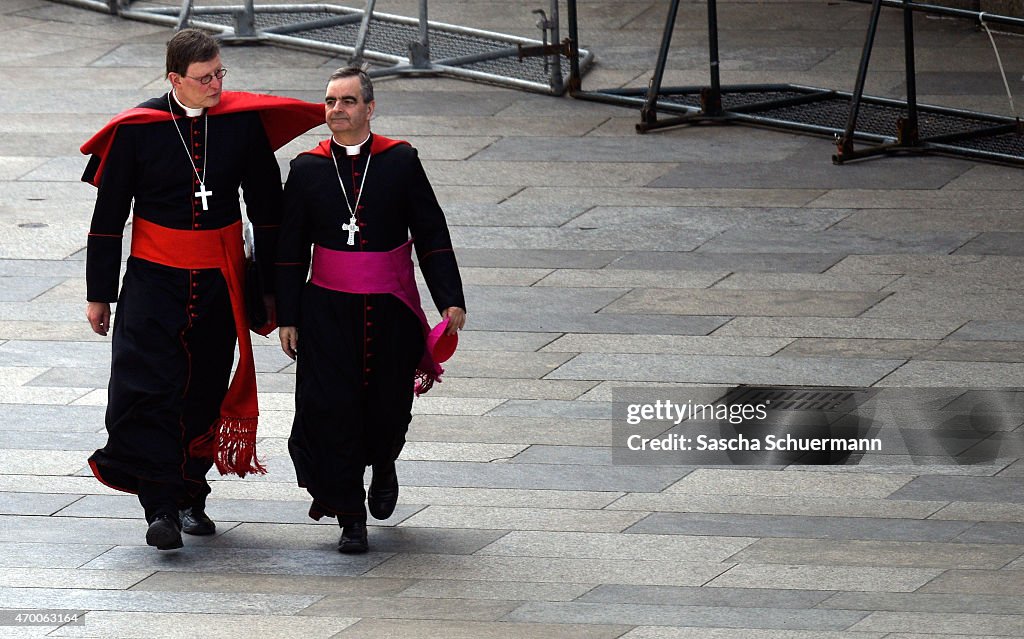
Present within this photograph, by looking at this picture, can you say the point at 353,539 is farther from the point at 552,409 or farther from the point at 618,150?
the point at 618,150

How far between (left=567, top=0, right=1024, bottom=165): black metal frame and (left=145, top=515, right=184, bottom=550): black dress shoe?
5.84 meters

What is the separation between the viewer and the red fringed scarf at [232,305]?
630 centimetres

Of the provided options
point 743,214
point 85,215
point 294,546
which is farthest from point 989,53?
point 294,546

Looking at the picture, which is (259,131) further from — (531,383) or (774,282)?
(774,282)

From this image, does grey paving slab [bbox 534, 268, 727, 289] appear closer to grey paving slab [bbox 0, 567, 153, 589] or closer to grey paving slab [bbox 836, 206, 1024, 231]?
grey paving slab [bbox 836, 206, 1024, 231]

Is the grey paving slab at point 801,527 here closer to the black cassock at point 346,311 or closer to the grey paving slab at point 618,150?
the black cassock at point 346,311

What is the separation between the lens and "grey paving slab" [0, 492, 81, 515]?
6.66 m

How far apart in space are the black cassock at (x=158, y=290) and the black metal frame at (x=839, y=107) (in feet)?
18.1

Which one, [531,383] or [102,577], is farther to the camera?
[531,383]

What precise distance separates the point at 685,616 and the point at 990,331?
10.6 feet

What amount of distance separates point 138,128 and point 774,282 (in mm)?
3726

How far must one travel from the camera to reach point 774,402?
756 cm

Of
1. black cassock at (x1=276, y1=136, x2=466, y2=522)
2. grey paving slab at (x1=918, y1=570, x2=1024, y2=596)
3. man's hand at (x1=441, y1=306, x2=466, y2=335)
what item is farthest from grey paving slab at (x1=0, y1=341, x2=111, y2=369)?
→ grey paving slab at (x1=918, y1=570, x2=1024, y2=596)

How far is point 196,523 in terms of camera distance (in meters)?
6.49
